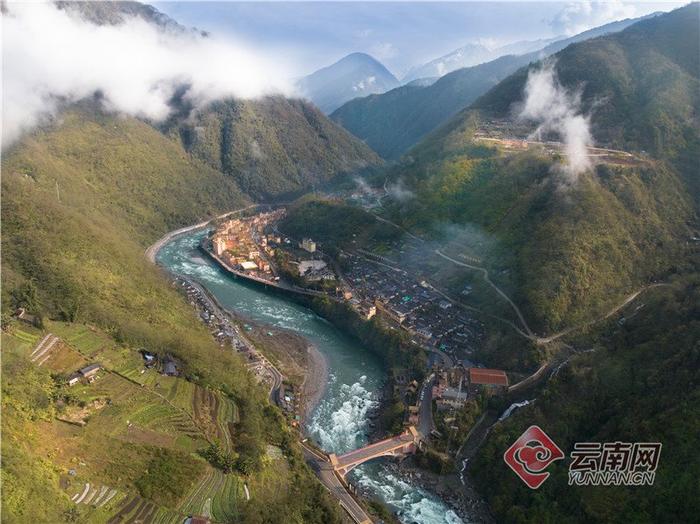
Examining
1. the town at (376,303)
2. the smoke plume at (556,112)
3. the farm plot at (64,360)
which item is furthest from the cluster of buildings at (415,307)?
the farm plot at (64,360)

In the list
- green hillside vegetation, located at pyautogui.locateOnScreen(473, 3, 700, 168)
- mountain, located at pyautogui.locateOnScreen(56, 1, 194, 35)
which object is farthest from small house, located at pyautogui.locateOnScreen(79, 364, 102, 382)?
mountain, located at pyautogui.locateOnScreen(56, 1, 194, 35)

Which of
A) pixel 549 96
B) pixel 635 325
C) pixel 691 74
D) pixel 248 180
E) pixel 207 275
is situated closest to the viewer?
pixel 635 325

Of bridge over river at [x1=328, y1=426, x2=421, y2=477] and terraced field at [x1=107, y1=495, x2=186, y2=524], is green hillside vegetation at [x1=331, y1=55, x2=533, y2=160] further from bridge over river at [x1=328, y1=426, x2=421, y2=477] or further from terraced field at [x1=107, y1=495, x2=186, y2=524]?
terraced field at [x1=107, y1=495, x2=186, y2=524]

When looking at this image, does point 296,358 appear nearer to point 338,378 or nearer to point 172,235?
point 338,378

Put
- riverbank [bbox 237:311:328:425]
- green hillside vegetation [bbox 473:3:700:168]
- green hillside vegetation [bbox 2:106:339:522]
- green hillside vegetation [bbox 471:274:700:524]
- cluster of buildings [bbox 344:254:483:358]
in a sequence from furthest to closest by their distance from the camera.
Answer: green hillside vegetation [bbox 473:3:700:168] < cluster of buildings [bbox 344:254:483:358] < riverbank [bbox 237:311:328:425] < green hillside vegetation [bbox 471:274:700:524] < green hillside vegetation [bbox 2:106:339:522]

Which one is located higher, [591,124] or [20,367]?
[591,124]

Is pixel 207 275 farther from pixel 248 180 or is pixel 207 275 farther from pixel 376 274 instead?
pixel 248 180

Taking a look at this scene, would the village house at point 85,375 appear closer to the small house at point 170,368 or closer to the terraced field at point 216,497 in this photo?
the small house at point 170,368

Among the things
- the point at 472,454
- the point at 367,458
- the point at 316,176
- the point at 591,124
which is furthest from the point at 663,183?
the point at 316,176
